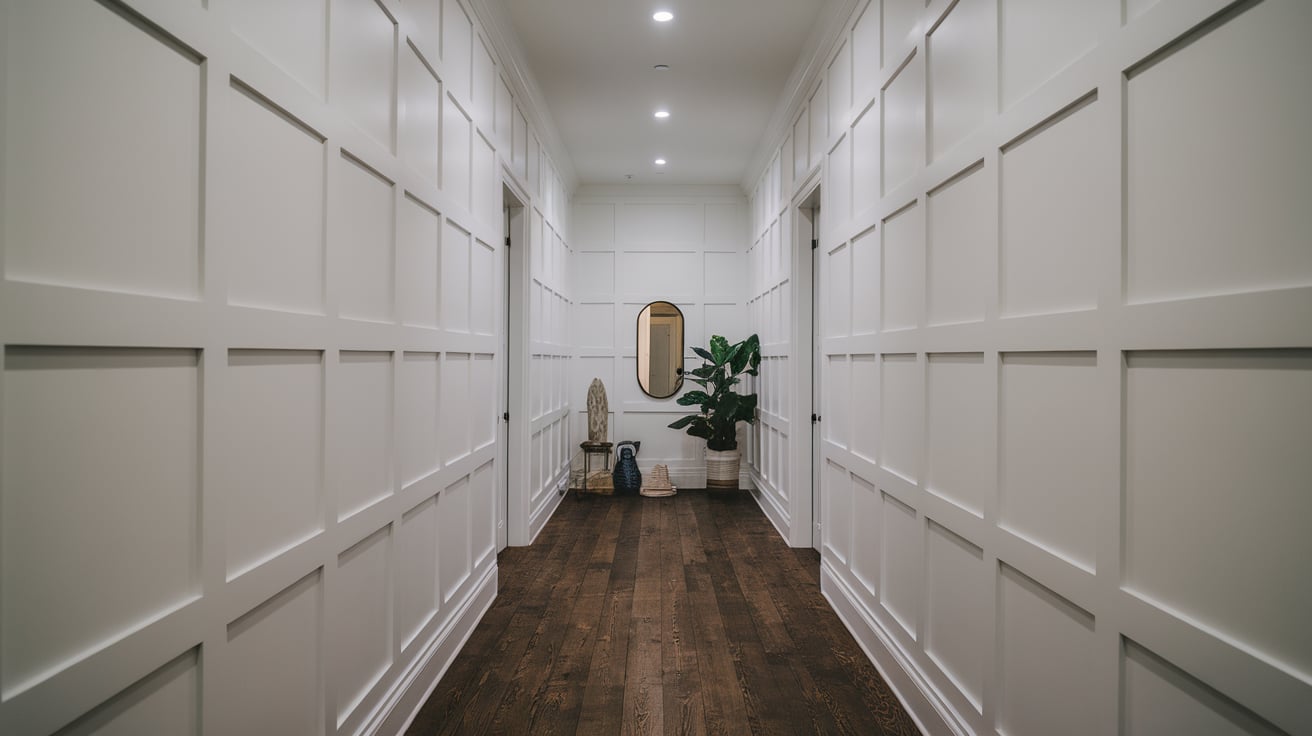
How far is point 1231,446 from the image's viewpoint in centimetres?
103

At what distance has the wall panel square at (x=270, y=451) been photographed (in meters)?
1.27

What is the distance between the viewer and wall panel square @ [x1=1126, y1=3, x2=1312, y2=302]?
0.94 meters

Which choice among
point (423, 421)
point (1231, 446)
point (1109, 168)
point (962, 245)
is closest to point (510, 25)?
point (423, 421)

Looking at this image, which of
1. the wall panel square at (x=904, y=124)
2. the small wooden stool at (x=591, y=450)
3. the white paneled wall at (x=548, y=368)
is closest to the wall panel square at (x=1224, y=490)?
the wall panel square at (x=904, y=124)

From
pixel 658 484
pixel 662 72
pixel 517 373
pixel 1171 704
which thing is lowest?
pixel 658 484

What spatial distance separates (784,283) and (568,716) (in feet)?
10.8

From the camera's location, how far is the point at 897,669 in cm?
236

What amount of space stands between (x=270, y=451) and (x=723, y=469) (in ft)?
15.6

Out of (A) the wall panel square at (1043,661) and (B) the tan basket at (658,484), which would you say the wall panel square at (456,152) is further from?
(B) the tan basket at (658,484)

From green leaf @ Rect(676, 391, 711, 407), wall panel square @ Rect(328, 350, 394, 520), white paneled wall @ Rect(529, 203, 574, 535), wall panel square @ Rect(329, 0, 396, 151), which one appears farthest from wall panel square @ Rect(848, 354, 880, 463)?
green leaf @ Rect(676, 391, 711, 407)

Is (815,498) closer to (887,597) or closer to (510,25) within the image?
(887,597)

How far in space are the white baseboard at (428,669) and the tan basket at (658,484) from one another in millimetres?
2856

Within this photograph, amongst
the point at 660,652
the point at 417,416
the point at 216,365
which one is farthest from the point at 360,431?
the point at 660,652

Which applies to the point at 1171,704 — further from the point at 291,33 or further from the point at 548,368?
the point at 548,368
